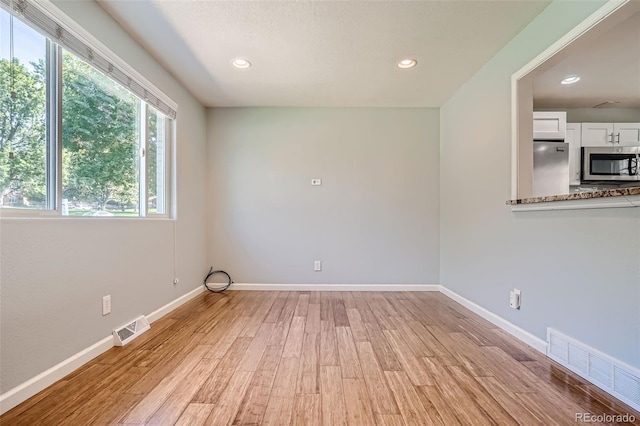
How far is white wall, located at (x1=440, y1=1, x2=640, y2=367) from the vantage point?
1.37 m

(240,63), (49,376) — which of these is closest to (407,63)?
(240,63)

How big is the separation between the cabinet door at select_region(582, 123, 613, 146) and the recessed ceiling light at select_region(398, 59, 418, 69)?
251cm

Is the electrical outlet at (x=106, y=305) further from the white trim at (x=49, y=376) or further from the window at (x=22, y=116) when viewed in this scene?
the window at (x=22, y=116)

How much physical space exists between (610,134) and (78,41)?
17.3ft

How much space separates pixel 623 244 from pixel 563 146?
181 cm

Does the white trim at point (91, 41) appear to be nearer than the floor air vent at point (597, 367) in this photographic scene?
No

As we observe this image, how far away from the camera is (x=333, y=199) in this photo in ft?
11.2

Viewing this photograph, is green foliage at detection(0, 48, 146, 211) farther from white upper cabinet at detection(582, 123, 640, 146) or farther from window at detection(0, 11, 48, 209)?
white upper cabinet at detection(582, 123, 640, 146)

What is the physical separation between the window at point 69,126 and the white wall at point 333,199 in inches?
48.2

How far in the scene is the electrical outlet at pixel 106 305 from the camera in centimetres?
177

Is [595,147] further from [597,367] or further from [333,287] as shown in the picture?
[333,287]

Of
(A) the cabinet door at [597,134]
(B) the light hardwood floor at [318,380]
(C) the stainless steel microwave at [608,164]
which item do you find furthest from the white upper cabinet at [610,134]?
(B) the light hardwood floor at [318,380]

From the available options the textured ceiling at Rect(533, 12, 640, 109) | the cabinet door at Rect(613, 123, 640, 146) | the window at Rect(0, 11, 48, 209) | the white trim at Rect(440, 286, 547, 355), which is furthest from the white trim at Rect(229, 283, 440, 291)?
the cabinet door at Rect(613, 123, 640, 146)

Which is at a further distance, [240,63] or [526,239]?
[240,63]
